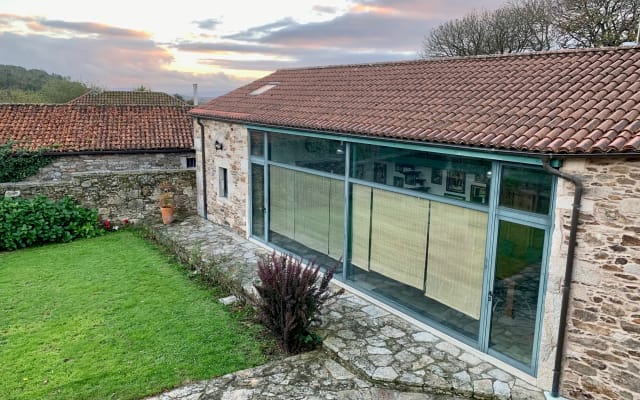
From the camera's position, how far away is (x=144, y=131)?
18.4m

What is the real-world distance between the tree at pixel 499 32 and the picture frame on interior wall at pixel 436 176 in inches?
951

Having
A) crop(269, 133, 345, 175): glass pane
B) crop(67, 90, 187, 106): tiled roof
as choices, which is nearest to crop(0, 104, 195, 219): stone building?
crop(269, 133, 345, 175): glass pane

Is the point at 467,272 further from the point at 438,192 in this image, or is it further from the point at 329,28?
the point at 329,28

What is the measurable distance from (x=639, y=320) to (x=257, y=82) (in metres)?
13.2

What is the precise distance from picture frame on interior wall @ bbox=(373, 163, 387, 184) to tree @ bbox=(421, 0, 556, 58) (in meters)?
23.7

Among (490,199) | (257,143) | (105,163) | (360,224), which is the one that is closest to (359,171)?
(360,224)

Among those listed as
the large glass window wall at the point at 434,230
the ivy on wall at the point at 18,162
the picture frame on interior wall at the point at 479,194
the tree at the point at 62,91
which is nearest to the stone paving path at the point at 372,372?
the large glass window wall at the point at 434,230

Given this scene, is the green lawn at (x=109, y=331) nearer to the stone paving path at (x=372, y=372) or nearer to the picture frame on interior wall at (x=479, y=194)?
the stone paving path at (x=372, y=372)

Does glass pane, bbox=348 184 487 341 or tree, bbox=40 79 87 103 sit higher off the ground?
tree, bbox=40 79 87 103

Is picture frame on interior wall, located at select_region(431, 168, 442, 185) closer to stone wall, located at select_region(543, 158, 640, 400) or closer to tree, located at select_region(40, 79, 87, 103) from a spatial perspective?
stone wall, located at select_region(543, 158, 640, 400)

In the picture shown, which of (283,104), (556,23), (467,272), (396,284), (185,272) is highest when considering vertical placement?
(556,23)

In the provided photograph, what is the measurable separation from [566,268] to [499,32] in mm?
27996


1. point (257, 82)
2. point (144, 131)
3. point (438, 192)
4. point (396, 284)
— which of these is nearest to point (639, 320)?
point (438, 192)

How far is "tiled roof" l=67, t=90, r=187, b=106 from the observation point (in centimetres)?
2933
